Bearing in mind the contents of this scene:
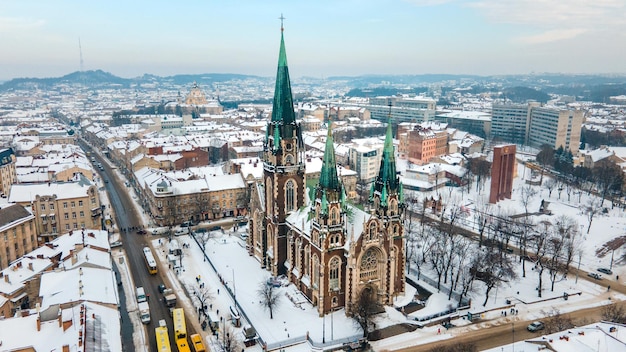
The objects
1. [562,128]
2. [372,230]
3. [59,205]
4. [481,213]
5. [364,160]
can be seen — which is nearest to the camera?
[372,230]

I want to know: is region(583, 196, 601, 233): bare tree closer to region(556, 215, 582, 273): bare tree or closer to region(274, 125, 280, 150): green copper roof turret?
region(556, 215, 582, 273): bare tree

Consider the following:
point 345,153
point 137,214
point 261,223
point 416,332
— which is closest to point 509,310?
point 416,332

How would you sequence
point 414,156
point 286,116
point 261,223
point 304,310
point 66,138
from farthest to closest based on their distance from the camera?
point 66,138, point 414,156, point 261,223, point 286,116, point 304,310

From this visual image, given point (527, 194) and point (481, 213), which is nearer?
point (481, 213)

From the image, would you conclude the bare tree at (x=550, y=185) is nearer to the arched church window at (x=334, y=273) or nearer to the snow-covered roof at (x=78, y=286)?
the arched church window at (x=334, y=273)

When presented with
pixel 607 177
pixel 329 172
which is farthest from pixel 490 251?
pixel 607 177

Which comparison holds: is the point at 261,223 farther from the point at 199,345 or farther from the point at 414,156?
the point at 414,156

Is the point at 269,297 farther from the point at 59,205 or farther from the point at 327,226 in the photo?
the point at 59,205
